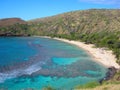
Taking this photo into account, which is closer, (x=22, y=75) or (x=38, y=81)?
(x=38, y=81)

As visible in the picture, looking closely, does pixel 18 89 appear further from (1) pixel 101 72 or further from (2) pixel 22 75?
(1) pixel 101 72

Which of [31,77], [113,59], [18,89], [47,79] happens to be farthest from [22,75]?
[113,59]

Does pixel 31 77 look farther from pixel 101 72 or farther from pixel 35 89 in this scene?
pixel 101 72

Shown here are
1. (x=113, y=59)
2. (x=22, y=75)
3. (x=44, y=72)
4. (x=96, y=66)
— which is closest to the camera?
(x=22, y=75)

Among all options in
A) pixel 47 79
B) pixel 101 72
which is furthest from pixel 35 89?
pixel 101 72

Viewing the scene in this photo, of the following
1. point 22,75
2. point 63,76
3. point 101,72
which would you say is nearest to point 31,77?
point 22,75

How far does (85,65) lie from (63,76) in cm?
1963

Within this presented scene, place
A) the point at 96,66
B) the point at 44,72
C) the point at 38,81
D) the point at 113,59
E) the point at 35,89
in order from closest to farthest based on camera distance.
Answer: the point at 35,89 < the point at 38,81 < the point at 44,72 < the point at 96,66 < the point at 113,59

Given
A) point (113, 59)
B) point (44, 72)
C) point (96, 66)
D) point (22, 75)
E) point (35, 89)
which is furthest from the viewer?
point (113, 59)

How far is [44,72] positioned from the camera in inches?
3002

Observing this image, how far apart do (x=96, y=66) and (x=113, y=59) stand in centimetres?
1383

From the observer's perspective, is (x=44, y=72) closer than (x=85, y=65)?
Yes

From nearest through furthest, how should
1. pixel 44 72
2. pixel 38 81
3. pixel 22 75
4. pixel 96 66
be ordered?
pixel 38 81 → pixel 22 75 → pixel 44 72 → pixel 96 66

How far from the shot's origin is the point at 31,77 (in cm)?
6931
